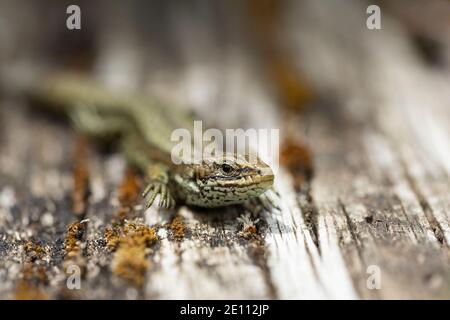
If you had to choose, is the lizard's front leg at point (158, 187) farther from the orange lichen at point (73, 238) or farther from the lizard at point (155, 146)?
the orange lichen at point (73, 238)

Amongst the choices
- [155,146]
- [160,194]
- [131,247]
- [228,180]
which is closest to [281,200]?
[228,180]

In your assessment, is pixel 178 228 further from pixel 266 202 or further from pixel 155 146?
pixel 155 146

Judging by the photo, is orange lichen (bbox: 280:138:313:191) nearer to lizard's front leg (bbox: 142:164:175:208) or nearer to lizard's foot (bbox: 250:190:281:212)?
lizard's foot (bbox: 250:190:281:212)

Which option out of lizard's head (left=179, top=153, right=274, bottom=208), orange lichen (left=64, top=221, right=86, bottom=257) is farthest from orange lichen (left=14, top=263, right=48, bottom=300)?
lizard's head (left=179, top=153, right=274, bottom=208)

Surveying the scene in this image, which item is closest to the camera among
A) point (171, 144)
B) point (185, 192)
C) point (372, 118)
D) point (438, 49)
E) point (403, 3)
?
point (185, 192)

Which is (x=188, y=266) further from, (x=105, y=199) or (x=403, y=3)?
(x=403, y=3)

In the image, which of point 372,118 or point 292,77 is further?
point 292,77

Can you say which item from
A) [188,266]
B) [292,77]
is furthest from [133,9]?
[188,266]
